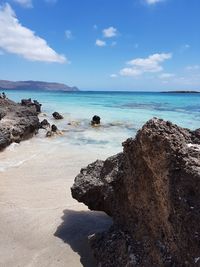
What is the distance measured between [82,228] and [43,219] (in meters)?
0.58

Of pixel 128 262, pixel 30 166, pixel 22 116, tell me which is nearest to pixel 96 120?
pixel 22 116

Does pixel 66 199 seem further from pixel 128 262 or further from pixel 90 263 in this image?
pixel 128 262

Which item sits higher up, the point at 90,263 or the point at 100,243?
the point at 100,243

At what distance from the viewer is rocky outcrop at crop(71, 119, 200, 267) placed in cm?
295

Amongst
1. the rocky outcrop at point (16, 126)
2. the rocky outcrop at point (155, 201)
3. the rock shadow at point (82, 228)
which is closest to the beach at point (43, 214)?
the rock shadow at point (82, 228)

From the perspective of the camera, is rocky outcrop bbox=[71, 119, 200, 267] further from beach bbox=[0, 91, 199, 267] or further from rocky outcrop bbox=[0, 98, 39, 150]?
rocky outcrop bbox=[0, 98, 39, 150]

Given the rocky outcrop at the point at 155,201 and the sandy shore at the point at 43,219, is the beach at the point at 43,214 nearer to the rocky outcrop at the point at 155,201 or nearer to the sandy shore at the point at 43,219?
the sandy shore at the point at 43,219

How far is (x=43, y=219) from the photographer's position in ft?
15.8

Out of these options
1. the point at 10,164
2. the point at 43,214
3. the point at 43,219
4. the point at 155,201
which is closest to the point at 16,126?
the point at 10,164

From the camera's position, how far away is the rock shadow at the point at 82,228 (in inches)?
158

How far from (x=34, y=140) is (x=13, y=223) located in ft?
25.6

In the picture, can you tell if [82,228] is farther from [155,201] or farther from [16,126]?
[16,126]

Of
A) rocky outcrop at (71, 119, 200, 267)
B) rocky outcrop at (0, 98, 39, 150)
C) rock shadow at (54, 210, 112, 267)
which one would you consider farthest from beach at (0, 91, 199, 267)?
rocky outcrop at (0, 98, 39, 150)

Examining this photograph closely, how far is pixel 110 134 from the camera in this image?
14.4m
